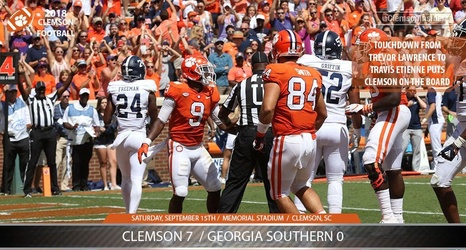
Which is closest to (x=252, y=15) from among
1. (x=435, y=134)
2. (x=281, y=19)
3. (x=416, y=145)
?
(x=281, y=19)

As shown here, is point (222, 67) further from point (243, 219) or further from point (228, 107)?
point (243, 219)

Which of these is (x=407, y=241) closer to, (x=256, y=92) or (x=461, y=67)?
(x=461, y=67)

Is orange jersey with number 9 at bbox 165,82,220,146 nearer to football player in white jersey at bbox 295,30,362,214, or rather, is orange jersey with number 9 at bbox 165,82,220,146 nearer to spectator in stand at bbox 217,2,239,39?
football player in white jersey at bbox 295,30,362,214

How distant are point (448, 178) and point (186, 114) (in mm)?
2747

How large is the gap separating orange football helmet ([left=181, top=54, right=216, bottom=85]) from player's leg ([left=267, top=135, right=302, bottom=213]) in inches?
70.0

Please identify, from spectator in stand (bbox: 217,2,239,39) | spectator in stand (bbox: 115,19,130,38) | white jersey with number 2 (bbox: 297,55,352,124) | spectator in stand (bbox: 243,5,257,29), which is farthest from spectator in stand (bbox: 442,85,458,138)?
white jersey with number 2 (bbox: 297,55,352,124)

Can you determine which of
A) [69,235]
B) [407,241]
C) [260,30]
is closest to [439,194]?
[407,241]

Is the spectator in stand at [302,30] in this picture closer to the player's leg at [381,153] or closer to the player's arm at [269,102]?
the player's leg at [381,153]

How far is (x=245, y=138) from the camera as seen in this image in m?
11.7

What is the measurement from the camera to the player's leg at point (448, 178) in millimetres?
Result: 10672

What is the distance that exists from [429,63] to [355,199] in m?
2.35

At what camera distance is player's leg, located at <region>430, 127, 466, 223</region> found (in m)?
10.7

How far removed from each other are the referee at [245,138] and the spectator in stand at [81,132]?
822cm

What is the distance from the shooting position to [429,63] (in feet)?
49.1
